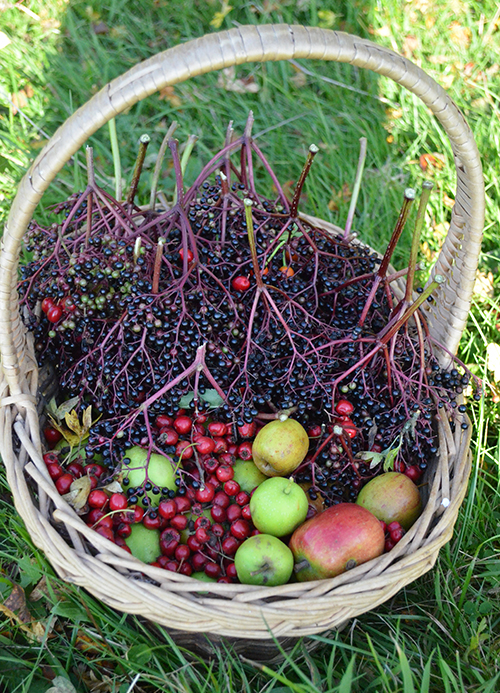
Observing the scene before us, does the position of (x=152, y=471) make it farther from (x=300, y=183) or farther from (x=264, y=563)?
(x=300, y=183)

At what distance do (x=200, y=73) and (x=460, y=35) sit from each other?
2440 mm

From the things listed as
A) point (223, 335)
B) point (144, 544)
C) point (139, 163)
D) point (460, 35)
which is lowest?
point (144, 544)

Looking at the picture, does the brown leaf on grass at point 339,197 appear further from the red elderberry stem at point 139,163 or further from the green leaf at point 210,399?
the green leaf at point 210,399

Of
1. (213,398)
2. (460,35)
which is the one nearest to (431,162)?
(460,35)

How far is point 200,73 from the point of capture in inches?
46.4

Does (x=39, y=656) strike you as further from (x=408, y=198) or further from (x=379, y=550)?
(x=408, y=198)

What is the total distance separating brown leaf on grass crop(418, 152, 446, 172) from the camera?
265cm

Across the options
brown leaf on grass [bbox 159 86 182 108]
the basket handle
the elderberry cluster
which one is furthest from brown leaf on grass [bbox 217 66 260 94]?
the basket handle

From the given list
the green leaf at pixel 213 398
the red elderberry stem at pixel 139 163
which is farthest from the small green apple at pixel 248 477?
the red elderberry stem at pixel 139 163

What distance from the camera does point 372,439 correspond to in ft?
5.07

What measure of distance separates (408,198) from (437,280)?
0.20m

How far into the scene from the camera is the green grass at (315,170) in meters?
1.40

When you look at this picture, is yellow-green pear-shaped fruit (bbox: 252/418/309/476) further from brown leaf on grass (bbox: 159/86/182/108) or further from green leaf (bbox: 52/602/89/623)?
brown leaf on grass (bbox: 159/86/182/108)

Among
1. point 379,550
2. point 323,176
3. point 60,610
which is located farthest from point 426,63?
point 60,610
